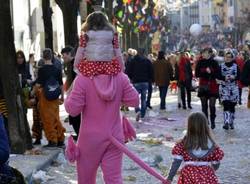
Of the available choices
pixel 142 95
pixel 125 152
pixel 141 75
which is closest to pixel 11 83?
pixel 125 152

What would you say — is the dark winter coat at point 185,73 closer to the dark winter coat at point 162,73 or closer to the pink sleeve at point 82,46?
the dark winter coat at point 162,73

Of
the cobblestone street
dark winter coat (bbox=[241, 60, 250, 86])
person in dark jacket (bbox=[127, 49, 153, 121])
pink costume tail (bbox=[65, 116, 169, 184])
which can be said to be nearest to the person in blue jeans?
person in dark jacket (bbox=[127, 49, 153, 121])

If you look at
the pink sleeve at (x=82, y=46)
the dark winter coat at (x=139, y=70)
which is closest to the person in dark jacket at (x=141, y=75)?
the dark winter coat at (x=139, y=70)

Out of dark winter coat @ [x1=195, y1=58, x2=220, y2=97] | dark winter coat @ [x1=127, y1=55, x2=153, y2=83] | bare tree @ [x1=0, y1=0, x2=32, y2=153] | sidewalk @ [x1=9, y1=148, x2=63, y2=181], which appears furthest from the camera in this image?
dark winter coat @ [x1=127, y1=55, x2=153, y2=83]

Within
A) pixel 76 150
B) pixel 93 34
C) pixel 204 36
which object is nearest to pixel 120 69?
pixel 93 34

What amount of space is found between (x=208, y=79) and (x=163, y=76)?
269 inches

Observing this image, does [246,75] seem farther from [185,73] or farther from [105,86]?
[185,73]

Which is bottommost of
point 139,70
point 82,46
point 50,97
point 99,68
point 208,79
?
point 139,70

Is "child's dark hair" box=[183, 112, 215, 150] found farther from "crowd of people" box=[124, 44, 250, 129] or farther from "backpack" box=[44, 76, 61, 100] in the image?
"crowd of people" box=[124, 44, 250, 129]

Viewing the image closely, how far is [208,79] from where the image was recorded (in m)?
15.8

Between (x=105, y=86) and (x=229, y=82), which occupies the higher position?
(x=105, y=86)

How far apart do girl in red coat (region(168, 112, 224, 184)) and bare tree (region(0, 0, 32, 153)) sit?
5.21 m

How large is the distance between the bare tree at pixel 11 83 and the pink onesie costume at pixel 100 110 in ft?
14.6

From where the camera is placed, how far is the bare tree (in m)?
11.3
